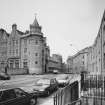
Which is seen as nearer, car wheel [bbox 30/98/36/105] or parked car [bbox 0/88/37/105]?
parked car [bbox 0/88/37/105]

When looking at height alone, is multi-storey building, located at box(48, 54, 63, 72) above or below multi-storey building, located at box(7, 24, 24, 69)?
below

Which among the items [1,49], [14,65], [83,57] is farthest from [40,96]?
[83,57]

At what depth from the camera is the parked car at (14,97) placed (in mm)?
7296

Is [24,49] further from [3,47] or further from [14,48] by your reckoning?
[3,47]

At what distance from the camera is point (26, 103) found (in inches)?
348

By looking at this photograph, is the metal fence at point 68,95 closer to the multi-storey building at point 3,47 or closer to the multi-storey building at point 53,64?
the multi-storey building at point 3,47

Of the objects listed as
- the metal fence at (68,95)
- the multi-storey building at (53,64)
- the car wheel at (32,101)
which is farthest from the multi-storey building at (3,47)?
the metal fence at (68,95)

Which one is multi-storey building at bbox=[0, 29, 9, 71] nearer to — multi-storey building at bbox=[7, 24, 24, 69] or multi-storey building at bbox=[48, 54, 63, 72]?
multi-storey building at bbox=[7, 24, 24, 69]

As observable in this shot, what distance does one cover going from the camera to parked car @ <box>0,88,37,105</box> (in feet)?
23.9

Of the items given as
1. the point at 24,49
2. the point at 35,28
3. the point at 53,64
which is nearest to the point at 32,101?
the point at 24,49

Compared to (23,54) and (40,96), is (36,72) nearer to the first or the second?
(23,54)

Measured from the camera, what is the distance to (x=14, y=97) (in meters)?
7.95

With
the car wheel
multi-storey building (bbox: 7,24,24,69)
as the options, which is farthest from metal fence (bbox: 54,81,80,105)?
multi-storey building (bbox: 7,24,24,69)

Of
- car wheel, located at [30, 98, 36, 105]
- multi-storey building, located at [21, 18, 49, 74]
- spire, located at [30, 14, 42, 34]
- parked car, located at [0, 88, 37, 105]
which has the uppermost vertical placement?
spire, located at [30, 14, 42, 34]
